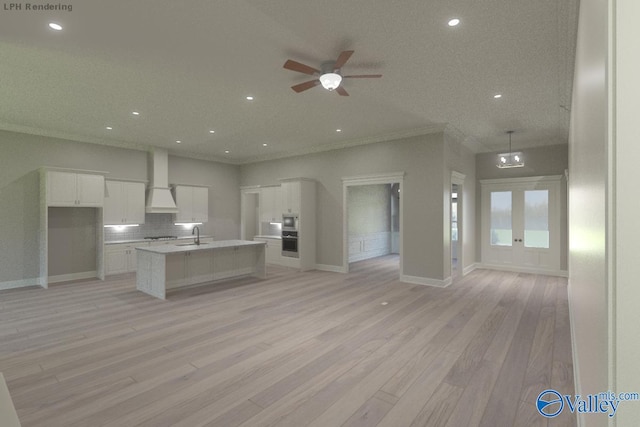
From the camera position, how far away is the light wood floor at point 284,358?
7.51 feet

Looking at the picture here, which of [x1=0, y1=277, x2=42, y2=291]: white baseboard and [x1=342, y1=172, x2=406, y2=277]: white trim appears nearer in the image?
[x1=0, y1=277, x2=42, y2=291]: white baseboard

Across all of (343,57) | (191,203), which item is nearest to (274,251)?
(191,203)

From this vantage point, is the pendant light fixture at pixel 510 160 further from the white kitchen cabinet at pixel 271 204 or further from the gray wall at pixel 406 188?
the white kitchen cabinet at pixel 271 204

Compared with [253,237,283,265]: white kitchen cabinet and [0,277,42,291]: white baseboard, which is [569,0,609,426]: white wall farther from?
[0,277,42,291]: white baseboard

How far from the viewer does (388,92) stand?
176 inches

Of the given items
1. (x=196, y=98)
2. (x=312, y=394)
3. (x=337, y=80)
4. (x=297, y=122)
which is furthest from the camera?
(x=297, y=122)

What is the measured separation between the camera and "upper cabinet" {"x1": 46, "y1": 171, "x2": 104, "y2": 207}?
6.15 metres

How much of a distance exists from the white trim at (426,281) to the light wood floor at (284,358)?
0.52 m

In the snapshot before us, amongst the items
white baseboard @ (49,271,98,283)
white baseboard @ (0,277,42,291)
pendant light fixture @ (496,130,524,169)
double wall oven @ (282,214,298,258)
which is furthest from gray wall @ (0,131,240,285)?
pendant light fixture @ (496,130,524,169)

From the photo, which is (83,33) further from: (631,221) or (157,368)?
(631,221)

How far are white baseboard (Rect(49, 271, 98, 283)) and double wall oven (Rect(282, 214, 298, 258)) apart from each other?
4500 millimetres

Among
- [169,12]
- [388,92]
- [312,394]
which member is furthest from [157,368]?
[388,92]

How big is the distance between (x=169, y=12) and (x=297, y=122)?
3.42 metres

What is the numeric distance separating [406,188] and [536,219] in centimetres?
366
